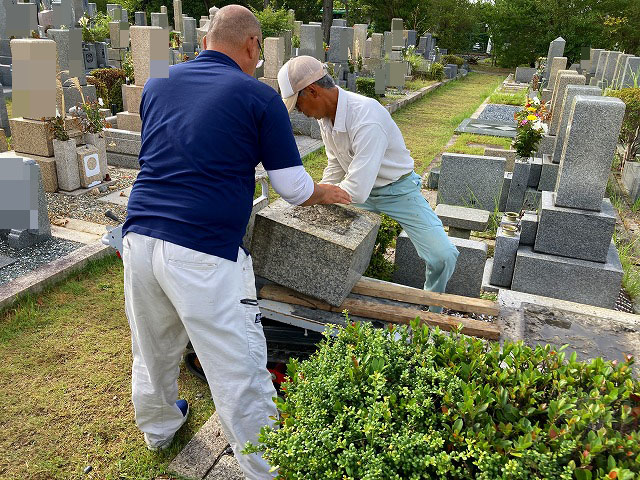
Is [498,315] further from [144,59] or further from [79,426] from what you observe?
[144,59]

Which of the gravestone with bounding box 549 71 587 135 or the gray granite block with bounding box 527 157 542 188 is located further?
the gravestone with bounding box 549 71 587 135

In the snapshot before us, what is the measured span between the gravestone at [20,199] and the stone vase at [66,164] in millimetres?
1705

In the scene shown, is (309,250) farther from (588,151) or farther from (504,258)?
(588,151)

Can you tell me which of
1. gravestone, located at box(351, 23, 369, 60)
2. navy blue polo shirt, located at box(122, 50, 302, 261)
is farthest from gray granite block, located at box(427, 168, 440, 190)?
gravestone, located at box(351, 23, 369, 60)

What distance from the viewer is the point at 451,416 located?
1815 mm

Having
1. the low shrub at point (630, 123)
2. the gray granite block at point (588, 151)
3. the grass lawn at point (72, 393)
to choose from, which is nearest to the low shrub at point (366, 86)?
the low shrub at point (630, 123)

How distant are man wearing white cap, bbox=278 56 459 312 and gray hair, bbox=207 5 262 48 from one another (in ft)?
1.94

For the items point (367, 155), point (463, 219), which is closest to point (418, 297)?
point (367, 155)

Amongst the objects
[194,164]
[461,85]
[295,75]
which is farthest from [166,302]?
[461,85]

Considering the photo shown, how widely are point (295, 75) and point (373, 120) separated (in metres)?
0.57

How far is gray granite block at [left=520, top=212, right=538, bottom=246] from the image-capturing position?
182 inches

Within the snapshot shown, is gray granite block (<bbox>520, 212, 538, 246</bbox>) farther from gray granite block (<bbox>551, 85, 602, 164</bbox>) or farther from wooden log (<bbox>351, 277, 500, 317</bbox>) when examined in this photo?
gray granite block (<bbox>551, 85, 602, 164</bbox>)

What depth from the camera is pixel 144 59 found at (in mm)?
8648

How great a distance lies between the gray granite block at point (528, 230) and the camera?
15.2 feet
